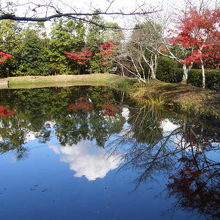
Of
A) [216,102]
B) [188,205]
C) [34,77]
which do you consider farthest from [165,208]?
[34,77]

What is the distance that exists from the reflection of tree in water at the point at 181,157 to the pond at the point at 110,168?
0.01 metres

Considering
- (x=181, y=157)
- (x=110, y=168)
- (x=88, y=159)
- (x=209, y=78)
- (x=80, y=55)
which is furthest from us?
(x=80, y=55)

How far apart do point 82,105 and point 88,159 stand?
19.5 ft

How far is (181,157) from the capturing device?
15.1 ft

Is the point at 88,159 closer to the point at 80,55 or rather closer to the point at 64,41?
the point at 80,55

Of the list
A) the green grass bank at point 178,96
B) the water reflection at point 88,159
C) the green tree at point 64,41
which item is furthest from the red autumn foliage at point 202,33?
the green tree at point 64,41

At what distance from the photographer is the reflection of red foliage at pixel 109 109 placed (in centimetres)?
891

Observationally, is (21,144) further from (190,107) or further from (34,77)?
(34,77)

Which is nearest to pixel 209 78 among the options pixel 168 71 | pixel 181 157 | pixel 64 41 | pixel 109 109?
pixel 168 71

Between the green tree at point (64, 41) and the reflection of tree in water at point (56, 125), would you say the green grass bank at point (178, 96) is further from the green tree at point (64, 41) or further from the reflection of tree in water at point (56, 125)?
the green tree at point (64, 41)

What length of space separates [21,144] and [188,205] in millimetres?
4165

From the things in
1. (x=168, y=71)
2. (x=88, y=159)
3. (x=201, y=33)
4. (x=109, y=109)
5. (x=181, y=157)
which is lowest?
(x=109, y=109)

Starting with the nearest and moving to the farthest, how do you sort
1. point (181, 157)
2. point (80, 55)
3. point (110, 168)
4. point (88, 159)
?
point (110, 168) → point (181, 157) → point (88, 159) → point (80, 55)

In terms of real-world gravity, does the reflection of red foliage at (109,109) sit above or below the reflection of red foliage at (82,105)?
above
